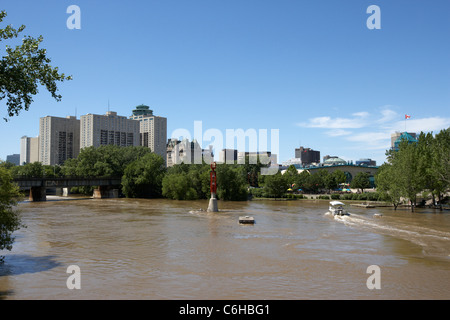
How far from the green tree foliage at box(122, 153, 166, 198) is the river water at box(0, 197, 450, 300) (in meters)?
67.1

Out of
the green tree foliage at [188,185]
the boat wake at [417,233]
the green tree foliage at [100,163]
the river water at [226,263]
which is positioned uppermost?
the green tree foliage at [100,163]

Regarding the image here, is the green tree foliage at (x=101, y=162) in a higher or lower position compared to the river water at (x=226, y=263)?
higher

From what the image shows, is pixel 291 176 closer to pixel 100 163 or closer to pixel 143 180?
pixel 143 180

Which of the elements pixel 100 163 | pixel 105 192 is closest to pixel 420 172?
pixel 105 192

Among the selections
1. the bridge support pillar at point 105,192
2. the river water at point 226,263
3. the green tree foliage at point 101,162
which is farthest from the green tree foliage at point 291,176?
the river water at point 226,263

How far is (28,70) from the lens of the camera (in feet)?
56.9

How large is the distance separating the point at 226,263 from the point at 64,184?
8698 centimetres

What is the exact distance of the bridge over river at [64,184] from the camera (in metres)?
90.2

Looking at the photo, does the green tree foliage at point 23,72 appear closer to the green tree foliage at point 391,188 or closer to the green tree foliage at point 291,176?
the green tree foliage at point 391,188

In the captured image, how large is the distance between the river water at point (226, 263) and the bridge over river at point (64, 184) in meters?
56.9

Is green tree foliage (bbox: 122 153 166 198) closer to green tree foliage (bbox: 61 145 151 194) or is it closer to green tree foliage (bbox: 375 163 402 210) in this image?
green tree foliage (bbox: 61 145 151 194)

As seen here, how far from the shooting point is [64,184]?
98938mm
